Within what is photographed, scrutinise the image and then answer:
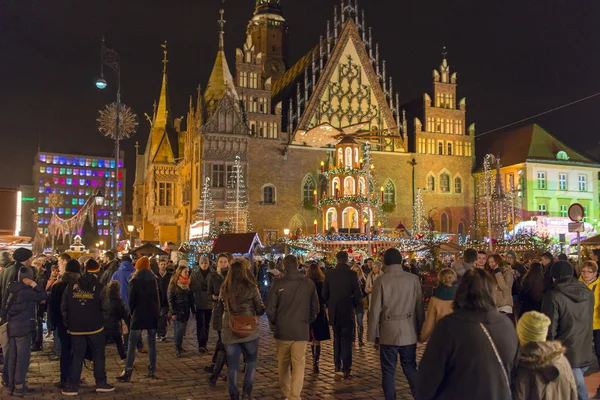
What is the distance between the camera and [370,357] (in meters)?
10.9

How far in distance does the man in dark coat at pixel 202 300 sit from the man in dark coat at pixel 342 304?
271cm

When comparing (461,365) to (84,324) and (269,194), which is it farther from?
(269,194)

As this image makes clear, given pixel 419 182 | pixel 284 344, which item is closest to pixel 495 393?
pixel 284 344

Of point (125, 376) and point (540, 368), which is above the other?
point (540, 368)

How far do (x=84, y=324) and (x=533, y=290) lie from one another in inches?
254

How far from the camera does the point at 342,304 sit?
30.5 ft

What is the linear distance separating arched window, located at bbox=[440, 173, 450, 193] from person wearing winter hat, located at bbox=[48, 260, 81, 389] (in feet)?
128

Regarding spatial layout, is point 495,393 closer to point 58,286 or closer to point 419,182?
point 58,286

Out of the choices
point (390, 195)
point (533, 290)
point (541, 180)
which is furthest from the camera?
point (541, 180)

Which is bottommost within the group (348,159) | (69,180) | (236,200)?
(236,200)

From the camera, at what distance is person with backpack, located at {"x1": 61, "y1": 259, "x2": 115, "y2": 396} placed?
808 cm

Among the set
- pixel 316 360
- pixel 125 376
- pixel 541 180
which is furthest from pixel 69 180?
pixel 316 360

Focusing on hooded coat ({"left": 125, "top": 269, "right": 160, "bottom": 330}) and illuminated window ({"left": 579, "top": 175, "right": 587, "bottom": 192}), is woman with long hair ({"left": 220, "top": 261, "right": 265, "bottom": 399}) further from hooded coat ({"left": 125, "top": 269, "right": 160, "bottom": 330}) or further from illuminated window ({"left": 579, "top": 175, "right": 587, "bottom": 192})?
illuminated window ({"left": 579, "top": 175, "right": 587, "bottom": 192})

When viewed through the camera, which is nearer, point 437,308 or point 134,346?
point 437,308
